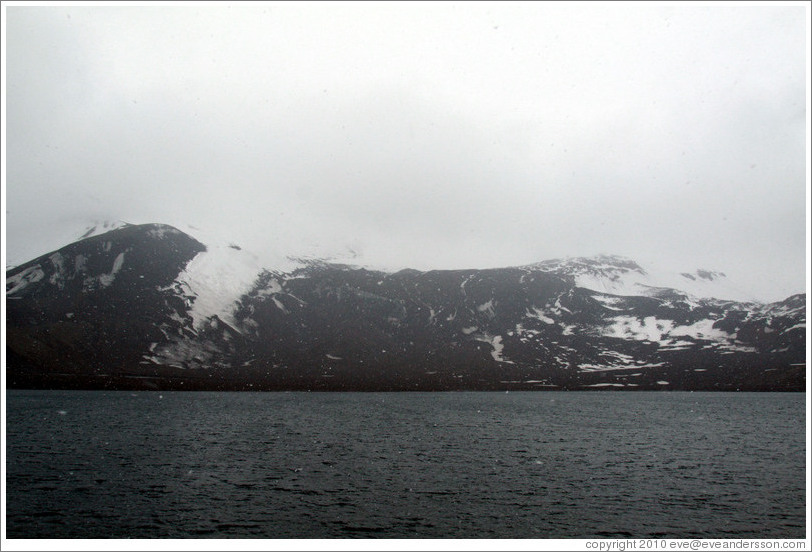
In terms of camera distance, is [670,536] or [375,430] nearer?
[670,536]

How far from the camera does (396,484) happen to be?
50719 millimetres

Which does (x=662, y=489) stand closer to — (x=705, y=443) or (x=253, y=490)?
(x=253, y=490)

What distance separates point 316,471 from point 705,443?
63.6 meters

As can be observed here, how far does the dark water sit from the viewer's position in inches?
1515

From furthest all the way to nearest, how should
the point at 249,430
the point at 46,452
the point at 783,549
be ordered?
the point at 249,430 < the point at 46,452 < the point at 783,549

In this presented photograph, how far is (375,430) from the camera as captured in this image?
100m

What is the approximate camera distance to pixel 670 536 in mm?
37375

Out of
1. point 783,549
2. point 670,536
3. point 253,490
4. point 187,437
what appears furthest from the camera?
point 187,437

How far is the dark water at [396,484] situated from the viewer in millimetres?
38469

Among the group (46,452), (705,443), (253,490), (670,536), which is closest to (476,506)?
(670,536)

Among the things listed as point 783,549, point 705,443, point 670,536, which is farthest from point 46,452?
point 705,443

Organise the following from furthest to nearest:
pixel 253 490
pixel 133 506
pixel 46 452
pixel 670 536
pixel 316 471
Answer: pixel 46 452, pixel 316 471, pixel 253 490, pixel 133 506, pixel 670 536

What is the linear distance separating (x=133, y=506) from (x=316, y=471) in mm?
18242

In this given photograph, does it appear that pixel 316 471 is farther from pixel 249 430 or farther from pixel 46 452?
pixel 249 430
